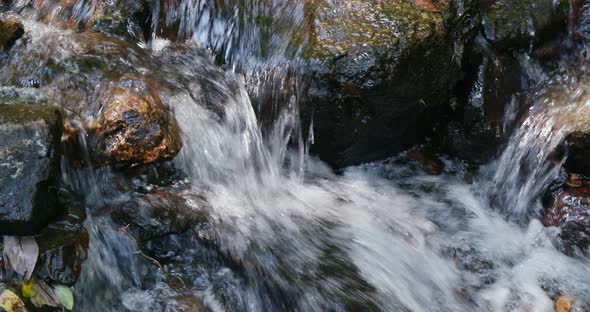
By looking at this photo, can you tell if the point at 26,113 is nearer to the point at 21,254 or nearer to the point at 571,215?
the point at 21,254

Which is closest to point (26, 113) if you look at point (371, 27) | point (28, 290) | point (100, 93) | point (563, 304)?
point (100, 93)

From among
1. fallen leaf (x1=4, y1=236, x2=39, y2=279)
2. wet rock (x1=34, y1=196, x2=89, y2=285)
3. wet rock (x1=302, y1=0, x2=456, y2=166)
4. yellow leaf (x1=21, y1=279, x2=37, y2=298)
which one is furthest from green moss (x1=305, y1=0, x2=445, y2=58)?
yellow leaf (x1=21, y1=279, x2=37, y2=298)

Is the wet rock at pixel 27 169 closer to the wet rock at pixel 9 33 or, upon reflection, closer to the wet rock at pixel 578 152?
the wet rock at pixel 9 33

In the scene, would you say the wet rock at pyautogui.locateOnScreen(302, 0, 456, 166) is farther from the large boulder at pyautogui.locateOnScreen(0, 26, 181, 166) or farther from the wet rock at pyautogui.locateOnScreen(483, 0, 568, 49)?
the large boulder at pyautogui.locateOnScreen(0, 26, 181, 166)

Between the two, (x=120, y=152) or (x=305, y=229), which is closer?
(x=120, y=152)

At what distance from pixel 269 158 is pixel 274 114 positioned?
14.2 inches

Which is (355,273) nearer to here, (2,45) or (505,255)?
(505,255)

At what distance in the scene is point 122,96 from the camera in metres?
3.64

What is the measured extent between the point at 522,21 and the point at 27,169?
4.09 m

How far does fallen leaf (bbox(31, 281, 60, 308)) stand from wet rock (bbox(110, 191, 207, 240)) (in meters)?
0.74

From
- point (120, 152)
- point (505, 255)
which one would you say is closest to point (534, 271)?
point (505, 255)

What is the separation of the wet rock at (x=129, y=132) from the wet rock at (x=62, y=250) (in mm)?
584

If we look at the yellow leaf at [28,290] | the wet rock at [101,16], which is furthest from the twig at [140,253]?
the wet rock at [101,16]

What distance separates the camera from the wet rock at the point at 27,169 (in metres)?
2.71
